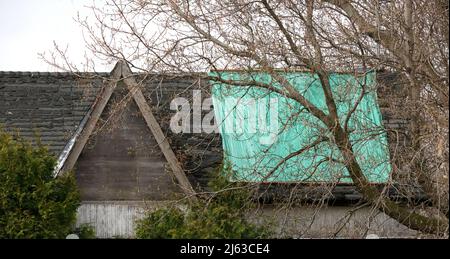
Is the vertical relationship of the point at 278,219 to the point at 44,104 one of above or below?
below

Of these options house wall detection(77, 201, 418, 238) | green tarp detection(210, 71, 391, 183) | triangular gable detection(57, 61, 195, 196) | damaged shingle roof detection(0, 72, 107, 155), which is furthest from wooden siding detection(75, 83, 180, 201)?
green tarp detection(210, 71, 391, 183)

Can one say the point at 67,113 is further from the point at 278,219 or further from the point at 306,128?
the point at 306,128

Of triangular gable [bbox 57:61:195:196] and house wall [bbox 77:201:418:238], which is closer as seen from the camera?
house wall [bbox 77:201:418:238]

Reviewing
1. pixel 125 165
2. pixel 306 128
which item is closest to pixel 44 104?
pixel 125 165

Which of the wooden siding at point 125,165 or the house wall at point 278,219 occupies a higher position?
the wooden siding at point 125,165

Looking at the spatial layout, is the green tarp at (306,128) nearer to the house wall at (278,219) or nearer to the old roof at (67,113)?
the house wall at (278,219)

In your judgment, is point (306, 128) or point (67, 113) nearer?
point (306, 128)

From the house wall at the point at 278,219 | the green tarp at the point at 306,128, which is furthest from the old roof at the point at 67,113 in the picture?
Answer: the green tarp at the point at 306,128

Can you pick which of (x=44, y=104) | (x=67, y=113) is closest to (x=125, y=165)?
(x=67, y=113)

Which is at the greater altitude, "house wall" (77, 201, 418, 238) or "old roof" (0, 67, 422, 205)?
"old roof" (0, 67, 422, 205)

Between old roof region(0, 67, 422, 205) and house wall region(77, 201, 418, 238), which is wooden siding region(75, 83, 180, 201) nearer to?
house wall region(77, 201, 418, 238)

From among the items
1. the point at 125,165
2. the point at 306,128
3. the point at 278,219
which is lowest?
the point at 278,219

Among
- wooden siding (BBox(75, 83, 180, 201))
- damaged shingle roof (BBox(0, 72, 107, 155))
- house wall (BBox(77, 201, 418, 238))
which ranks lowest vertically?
house wall (BBox(77, 201, 418, 238))

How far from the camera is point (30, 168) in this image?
1445 centimetres
